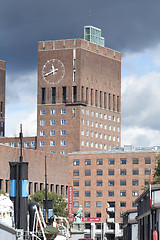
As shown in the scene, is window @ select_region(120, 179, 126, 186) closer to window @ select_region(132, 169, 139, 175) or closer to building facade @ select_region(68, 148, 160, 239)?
building facade @ select_region(68, 148, 160, 239)

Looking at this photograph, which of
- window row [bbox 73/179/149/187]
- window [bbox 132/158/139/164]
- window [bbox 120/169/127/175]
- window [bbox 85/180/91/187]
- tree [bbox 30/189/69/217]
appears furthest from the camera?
window [bbox 85/180/91/187]

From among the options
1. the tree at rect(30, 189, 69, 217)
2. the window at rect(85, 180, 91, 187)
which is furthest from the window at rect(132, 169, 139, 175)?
the tree at rect(30, 189, 69, 217)

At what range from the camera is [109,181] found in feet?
604

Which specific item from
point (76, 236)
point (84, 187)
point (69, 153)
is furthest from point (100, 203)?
point (76, 236)

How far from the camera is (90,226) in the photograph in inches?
7426

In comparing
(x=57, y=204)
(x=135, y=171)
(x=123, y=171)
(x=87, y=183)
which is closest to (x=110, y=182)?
(x=123, y=171)

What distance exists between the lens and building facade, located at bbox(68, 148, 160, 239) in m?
181

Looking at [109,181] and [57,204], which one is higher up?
[109,181]

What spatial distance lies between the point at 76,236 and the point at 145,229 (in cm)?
7158

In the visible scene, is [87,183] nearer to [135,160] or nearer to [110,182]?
[110,182]

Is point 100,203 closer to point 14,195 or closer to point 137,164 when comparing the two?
point 137,164

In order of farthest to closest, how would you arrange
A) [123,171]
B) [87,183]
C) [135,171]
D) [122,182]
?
1. [87,183]
2. [122,182]
3. [123,171]
4. [135,171]

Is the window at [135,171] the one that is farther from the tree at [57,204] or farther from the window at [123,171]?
the tree at [57,204]

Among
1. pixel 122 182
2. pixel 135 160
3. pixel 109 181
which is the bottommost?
pixel 122 182
